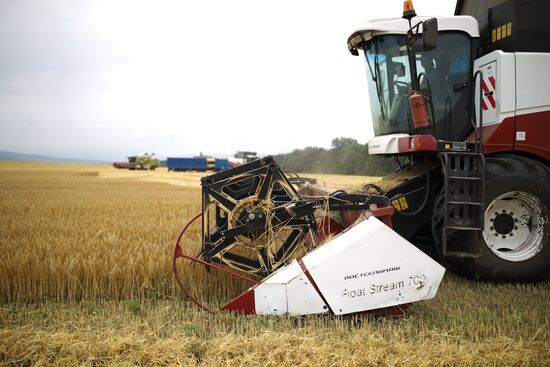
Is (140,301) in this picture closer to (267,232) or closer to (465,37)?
(267,232)

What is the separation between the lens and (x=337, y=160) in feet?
140

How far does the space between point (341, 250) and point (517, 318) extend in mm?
1450

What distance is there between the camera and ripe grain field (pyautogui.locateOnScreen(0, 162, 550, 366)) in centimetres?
246

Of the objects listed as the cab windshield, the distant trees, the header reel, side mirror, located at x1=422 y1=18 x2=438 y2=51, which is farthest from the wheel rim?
the distant trees

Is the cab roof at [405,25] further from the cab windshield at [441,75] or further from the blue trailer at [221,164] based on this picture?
the blue trailer at [221,164]

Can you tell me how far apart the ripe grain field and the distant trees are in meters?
32.9

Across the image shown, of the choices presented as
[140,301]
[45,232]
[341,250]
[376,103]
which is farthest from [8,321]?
[376,103]

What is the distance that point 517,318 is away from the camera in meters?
3.20

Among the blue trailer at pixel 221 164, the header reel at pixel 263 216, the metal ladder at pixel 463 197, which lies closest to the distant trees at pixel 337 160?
the blue trailer at pixel 221 164

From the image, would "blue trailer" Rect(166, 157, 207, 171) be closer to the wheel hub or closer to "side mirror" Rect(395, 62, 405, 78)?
"side mirror" Rect(395, 62, 405, 78)

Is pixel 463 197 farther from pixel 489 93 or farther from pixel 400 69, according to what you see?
pixel 400 69

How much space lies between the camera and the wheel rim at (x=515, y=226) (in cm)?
418

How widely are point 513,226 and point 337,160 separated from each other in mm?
38833

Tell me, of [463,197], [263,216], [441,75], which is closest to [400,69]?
[441,75]
